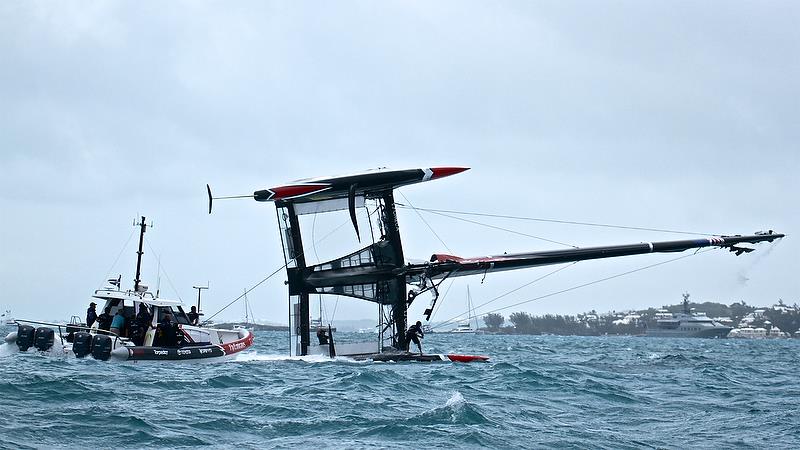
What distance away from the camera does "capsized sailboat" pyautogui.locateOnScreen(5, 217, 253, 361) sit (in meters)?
29.5

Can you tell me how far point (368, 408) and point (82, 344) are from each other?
1278cm

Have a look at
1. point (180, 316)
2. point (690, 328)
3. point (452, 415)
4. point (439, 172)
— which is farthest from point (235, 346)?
point (690, 328)

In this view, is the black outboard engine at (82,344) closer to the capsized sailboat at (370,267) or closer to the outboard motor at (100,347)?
the outboard motor at (100,347)

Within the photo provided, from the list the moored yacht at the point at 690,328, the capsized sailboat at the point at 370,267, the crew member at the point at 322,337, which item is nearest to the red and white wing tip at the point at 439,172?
the capsized sailboat at the point at 370,267

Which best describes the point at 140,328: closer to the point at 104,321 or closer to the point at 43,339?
the point at 104,321

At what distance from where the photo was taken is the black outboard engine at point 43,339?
98.7 feet

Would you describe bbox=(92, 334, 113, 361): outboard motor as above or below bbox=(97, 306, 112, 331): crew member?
below

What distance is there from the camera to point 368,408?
20.4 meters

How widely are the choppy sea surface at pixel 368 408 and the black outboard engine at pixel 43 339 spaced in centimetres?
60

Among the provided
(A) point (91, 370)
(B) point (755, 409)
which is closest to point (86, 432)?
(A) point (91, 370)

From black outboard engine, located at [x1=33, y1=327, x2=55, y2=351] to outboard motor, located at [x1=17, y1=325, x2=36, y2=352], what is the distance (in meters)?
0.13

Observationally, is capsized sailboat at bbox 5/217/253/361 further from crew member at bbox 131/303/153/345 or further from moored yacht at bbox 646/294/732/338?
moored yacht at bbox 646/294/732/338

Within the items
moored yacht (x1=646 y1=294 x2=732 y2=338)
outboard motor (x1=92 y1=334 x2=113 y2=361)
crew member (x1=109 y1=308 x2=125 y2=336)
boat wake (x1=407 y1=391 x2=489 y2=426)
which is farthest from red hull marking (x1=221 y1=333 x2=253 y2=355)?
moored yacht (x1=646 y1=294 x2=732 y2=338)

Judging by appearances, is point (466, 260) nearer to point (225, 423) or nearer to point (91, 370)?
point (91, 370)
